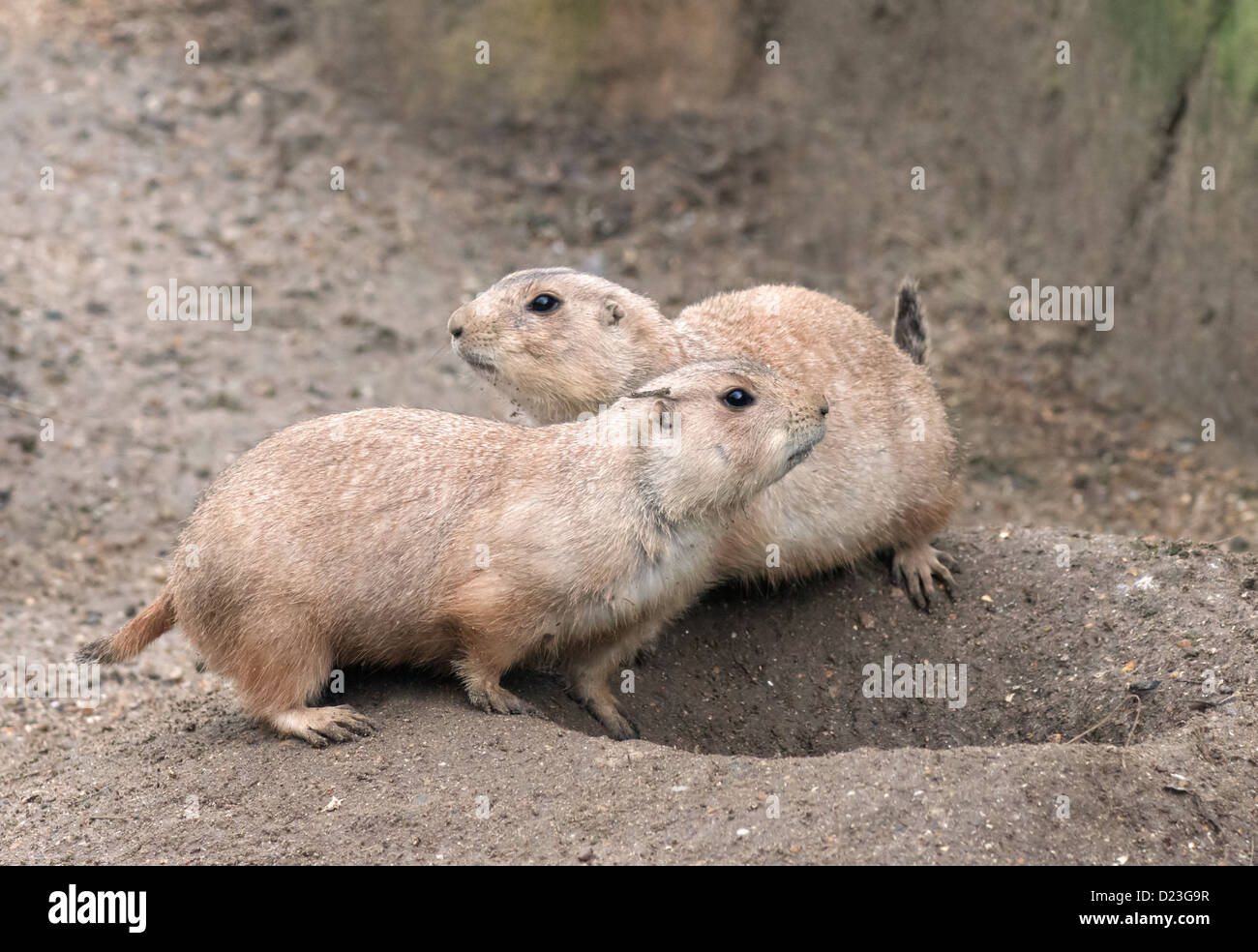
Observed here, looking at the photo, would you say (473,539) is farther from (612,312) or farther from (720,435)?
(612,312)

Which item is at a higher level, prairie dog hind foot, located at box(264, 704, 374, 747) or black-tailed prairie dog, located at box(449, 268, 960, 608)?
black-tailed prairie dog, located at box(449, 268, 960, 608)

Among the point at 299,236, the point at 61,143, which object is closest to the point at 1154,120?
the point at 299,236

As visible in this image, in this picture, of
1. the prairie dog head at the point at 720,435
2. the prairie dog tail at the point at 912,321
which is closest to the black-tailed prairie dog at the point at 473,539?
the prairie dog head at the point at 720,435

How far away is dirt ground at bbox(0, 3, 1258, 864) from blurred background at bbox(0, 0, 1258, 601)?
2.1 inches

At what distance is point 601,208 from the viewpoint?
14992 millimetres

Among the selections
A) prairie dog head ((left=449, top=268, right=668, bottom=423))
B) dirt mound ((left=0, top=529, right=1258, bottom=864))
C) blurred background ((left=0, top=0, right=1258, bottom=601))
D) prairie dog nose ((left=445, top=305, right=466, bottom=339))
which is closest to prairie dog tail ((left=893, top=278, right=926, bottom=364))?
dirt mound ((left=0, top=529, right=1258, bottom=864))

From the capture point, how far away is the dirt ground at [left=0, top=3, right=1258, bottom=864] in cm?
562

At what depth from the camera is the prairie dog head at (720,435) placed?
6.35 m

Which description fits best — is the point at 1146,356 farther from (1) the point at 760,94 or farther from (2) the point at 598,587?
(2) the point at 598,587

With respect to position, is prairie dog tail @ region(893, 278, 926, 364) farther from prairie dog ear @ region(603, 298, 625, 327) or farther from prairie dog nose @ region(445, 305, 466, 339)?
prairie dog nose @ region(445, 305, 466, 339)

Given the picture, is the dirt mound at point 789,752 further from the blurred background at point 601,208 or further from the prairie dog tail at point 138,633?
the blurred background at point 601,208

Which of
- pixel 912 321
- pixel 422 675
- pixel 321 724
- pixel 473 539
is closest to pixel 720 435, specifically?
pixel 473 539

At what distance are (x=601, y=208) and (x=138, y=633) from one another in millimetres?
→ 9060

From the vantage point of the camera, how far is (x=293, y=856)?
5.61m
